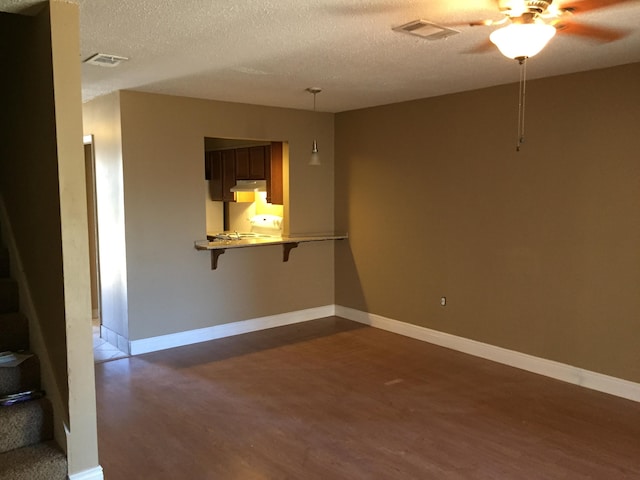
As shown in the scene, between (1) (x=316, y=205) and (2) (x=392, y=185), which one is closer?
(2) (x=392, y=185)

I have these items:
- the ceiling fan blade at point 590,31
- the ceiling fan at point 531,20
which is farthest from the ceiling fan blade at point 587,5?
the ceiling fan blade at point 590,31

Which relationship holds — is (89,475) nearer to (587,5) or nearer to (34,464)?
(34,464)

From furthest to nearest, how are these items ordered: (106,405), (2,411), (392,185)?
(392,185), (106,405), (2,411)

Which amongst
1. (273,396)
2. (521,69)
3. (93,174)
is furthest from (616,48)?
(93,174)

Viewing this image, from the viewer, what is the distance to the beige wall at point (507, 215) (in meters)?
→ 3.93

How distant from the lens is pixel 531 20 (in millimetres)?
2486

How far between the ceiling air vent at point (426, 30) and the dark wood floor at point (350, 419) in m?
2.32

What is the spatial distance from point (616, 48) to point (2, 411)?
153 inches

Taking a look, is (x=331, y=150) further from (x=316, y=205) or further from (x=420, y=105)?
(x=420, y=105)

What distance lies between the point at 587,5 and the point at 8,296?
11.0ft

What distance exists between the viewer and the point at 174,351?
5.02 meters

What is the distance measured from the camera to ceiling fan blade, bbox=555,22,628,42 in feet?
9.30

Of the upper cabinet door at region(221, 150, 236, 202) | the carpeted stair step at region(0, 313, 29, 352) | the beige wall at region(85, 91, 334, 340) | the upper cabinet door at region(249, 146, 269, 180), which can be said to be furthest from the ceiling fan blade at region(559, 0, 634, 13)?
the upper cabinet door at region(221, 150, 236, 202)

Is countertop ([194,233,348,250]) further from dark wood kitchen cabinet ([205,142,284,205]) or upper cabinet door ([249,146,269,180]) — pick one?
upper cabinet door ([249,146,269,180])
